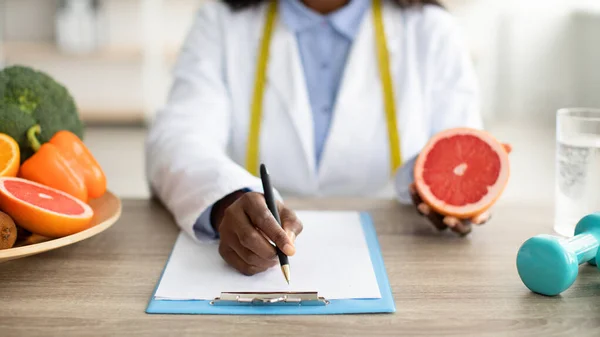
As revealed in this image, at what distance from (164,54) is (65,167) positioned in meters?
3.49

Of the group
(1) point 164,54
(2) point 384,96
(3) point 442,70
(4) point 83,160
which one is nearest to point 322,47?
(2) point 384,96

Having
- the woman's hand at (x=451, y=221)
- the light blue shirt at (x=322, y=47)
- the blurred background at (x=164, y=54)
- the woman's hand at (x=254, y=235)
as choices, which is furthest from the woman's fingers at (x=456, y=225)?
the blurred background at (x=164, y=54)

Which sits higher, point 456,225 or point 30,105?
point 30,105

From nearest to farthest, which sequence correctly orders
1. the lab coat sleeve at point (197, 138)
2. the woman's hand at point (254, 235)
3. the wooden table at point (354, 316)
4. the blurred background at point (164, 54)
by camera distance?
the wooden table at point (354, 316) < the woman's hand at point (254, 235) < the lab coat sleeve at point (197, 138) < the blurred background at point (164, 54)

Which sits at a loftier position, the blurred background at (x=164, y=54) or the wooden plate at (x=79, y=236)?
the wooden plate at (x=79, y=236)

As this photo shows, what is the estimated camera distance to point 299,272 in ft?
2.81

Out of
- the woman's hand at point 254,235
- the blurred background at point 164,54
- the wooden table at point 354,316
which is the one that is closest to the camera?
the wooden table at point 354,316

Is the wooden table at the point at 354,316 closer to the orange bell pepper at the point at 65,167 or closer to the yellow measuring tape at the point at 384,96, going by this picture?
the orange bell pepper at the point at 65,167

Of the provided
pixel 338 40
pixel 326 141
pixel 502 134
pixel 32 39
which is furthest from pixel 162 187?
pixel 32 39

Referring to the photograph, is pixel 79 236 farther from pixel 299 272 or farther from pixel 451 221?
pixel 451 221

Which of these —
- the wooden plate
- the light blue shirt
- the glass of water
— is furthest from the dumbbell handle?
the light blue shirt

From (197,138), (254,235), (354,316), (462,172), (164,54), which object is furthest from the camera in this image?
(164,54)

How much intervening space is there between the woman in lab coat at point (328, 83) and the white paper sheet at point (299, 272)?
21.3 inches

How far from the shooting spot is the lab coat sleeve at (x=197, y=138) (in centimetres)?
104
